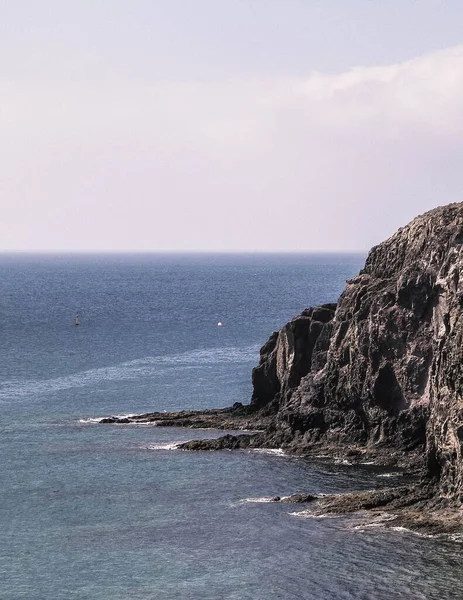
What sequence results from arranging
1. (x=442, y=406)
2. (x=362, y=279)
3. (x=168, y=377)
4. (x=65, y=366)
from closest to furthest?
(x=442, y=406), (x=362, y=279), (x=168, y=377), (x=65, y=366)

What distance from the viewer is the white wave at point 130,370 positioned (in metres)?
125

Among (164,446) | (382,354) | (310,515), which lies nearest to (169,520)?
(310,515)

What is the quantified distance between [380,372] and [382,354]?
63.5 inches

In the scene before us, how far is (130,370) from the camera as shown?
139 m

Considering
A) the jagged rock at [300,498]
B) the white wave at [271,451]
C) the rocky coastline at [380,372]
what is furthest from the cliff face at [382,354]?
the jagged rock at [300,498]

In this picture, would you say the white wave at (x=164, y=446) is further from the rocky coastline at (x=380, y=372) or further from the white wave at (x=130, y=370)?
the white wave at (x=130, y=370)

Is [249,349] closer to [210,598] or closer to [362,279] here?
[362,279]

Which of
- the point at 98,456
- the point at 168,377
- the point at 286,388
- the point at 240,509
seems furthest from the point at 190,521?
the point at 168,377

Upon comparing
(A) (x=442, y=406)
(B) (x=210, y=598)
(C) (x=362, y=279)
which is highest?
(C) (x=362, y=279)

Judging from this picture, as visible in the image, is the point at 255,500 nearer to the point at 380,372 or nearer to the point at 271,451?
the point at 271,451

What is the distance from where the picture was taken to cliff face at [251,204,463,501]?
86.8m

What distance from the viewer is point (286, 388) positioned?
10231cm

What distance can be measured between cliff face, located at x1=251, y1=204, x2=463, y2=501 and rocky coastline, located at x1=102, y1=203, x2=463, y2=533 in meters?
0.09

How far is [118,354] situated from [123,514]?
A: 273 ft
